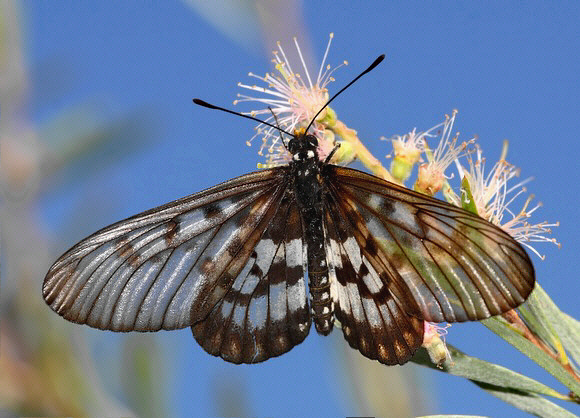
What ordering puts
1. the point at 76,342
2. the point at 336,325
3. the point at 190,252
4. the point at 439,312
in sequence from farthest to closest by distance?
the point at 76,342 < the point at 190,252 < the point at 336,325 < the point at 439,312

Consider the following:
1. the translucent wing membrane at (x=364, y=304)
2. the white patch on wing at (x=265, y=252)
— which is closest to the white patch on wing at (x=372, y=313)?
the translucent wing membrane at (x=364, y=304)

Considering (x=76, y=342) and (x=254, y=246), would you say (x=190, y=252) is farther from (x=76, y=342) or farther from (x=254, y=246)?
(x=76, y=342)

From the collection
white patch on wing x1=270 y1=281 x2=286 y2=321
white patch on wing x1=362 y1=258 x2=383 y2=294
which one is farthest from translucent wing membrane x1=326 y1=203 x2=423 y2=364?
white patch on wing x1=270 y1=281 x2=286 y2=321

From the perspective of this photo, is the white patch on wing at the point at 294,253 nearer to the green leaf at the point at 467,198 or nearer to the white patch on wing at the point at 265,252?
the white patch on wing at the point at 265,252

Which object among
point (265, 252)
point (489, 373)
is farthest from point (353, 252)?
point (489, 373)

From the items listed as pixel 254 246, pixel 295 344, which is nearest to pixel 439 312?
pixel 295 344

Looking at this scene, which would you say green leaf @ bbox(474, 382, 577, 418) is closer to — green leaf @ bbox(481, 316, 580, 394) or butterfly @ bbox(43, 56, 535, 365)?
green leaf @ bbox(481, 316, 580, 394)

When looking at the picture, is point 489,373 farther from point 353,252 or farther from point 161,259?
point 161,259

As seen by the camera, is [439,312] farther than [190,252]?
No
